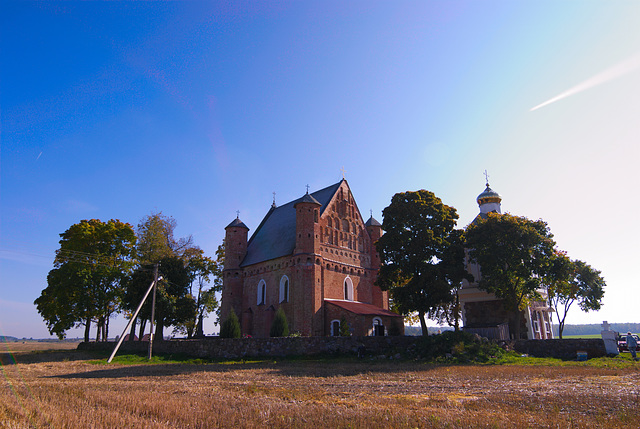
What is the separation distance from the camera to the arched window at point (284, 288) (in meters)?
39.8

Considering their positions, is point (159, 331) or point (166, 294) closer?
point (166, 294)

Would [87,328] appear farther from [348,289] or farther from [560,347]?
[560,347]

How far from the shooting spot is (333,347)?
29.0m

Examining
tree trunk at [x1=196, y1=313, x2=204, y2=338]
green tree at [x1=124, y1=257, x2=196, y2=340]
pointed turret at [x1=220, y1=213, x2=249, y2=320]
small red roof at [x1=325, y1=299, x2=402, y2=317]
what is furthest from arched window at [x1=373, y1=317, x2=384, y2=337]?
tree trunk at [x1=196, y1=313, x2=204, y2=338]

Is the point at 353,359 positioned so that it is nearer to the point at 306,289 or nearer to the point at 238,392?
the point at 306,289

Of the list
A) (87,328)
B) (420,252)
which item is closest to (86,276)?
(87,328)

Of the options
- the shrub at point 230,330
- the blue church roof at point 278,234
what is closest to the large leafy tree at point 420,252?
the blue church roof at point 278,234

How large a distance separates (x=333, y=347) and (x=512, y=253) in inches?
599

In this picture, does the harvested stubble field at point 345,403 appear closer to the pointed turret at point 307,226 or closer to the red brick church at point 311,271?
the red brick church at point 311,271

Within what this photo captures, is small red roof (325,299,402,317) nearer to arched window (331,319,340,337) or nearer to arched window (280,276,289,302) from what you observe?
arched window (331,319,340,337)

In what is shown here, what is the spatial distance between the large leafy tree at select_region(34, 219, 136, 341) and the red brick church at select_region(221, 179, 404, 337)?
37.0 ft

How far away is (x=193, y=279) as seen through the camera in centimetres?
4547

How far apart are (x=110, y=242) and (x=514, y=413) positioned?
41.1 meters

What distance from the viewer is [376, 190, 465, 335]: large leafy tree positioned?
3045cm
